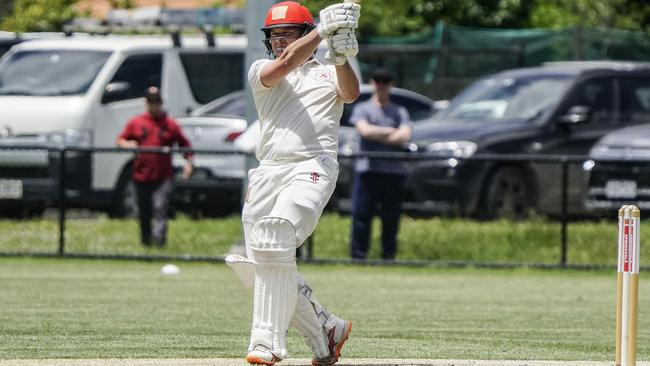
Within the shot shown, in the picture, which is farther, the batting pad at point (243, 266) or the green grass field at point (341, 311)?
the green grass field at point (341, 311)

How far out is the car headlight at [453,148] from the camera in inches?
746

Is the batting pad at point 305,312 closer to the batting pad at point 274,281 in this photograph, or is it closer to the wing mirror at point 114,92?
the batting pad at point 274,281

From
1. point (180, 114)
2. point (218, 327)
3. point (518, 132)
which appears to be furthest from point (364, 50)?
point (218, 327)

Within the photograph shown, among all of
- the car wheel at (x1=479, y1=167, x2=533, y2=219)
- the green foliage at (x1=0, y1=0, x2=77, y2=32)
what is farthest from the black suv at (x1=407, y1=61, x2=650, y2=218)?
the green foliage at (x1=0, y1=0, x2=77, y2=32)

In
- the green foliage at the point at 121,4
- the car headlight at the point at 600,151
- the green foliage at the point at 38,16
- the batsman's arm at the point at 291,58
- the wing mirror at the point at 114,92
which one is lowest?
the car headlight at the point at 600,151

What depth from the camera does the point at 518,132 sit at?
63.6 feet

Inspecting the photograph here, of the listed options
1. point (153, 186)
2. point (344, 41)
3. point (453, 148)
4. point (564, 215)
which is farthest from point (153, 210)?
point (344, 41)

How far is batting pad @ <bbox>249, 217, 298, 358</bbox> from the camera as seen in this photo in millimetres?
8086

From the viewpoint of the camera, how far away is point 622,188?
1748 cm

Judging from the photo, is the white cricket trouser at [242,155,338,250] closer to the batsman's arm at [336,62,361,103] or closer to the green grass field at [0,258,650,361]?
the batsman's arm at [336,62,361,103]

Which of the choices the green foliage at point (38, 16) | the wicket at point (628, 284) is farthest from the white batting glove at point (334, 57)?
the green foliage at point (38, 16)

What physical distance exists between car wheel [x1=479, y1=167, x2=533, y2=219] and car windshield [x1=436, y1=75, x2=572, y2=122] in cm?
174

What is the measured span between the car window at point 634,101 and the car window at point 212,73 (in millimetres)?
5198

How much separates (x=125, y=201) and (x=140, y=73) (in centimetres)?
236
